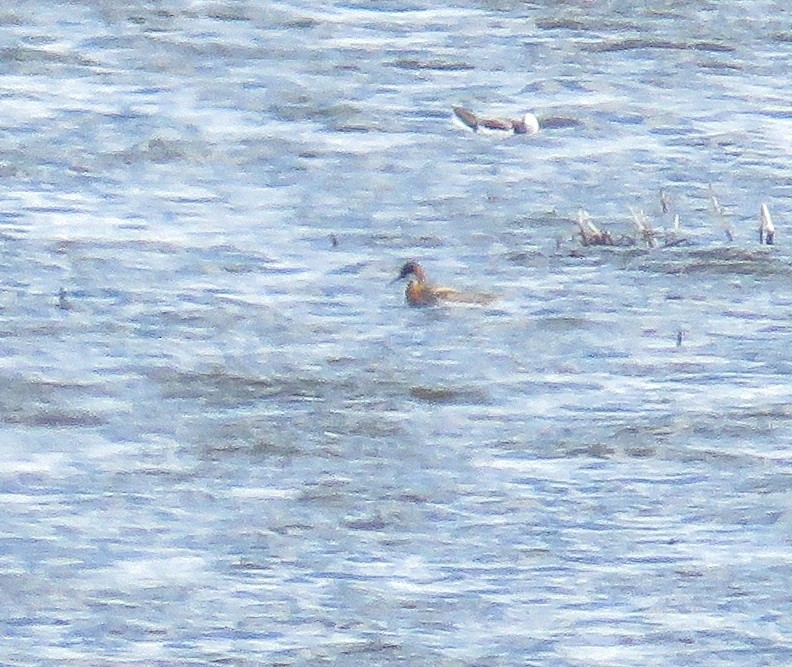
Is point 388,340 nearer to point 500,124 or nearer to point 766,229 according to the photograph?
point 766,229

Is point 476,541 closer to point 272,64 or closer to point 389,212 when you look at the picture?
point 389,212

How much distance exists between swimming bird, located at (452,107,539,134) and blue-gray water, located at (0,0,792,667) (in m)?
0.08

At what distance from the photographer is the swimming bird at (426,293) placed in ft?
33.4

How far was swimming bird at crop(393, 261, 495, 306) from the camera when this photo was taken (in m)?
10.2

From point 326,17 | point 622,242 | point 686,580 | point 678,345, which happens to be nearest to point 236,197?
point 622,242

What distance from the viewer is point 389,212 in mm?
11633

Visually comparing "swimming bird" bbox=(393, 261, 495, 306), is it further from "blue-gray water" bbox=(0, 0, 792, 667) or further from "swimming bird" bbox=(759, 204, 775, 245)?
"swimming bird" bbox=(759, 204, 775, 245)

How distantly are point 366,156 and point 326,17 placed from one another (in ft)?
9.06

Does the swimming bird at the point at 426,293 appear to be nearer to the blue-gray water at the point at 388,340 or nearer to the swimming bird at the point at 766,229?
the blue-gray water at the point at 388,340

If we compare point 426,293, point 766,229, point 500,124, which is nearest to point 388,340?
point 426,293

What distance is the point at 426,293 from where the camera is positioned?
1020 cm

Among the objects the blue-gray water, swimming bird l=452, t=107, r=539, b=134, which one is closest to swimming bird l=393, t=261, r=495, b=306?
the blue-gray water

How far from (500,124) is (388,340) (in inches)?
120

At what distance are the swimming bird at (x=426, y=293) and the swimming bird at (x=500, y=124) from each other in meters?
2.25
